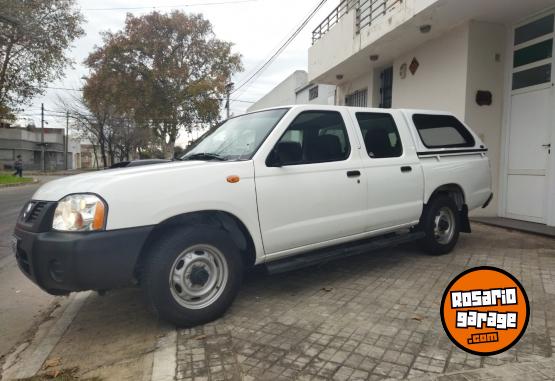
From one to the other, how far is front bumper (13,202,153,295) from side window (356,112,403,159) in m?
2.57

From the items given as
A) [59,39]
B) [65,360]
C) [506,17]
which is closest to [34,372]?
[65,360]

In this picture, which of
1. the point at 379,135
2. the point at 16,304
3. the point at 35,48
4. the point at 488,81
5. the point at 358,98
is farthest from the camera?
A: the point at 35,48

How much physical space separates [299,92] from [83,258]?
69.1 ft

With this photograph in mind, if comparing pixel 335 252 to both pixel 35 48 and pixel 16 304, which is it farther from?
pixel 35 48

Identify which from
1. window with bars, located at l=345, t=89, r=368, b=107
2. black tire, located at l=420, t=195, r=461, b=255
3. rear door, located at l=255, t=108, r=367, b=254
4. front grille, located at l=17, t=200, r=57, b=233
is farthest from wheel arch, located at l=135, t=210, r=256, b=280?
window with bars, located at l=345, t=89, r=368, b=107

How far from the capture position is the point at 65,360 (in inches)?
113

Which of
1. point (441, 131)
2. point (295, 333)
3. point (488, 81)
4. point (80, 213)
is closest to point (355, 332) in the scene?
point (295, 333)

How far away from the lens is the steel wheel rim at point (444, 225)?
5.19 metres

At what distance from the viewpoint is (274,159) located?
3.57 m

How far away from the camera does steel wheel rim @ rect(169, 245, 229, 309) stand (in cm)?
313

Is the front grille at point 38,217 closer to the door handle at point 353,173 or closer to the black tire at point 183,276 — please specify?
the black tire at point 183,276

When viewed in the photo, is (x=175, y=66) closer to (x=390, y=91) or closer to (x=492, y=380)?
(x=390, y=91)

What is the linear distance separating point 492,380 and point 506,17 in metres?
7.15

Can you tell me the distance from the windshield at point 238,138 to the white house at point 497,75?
462 cm
